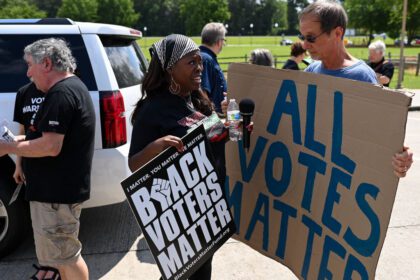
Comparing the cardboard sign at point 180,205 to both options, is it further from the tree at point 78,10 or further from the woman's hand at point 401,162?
the tree at point 78,10

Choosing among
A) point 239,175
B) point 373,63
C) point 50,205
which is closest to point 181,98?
point 239,175

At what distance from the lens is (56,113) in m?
2.32

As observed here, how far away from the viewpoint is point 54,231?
254cm

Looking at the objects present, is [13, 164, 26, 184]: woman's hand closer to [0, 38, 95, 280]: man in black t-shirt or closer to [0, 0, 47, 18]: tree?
[0, 38, 95, 280]: man in black t-shirt

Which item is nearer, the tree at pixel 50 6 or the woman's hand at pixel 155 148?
the woman's hand at pixel 155 148

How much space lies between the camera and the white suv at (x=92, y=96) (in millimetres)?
3244

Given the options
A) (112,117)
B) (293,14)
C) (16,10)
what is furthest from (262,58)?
(293,14)

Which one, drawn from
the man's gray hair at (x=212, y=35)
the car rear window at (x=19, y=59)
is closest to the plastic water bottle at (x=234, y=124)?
the car rear window at (x=19, y=59)

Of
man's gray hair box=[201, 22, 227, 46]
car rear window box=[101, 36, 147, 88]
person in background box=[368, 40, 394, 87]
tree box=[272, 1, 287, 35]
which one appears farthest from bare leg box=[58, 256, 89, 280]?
tree box=[272, 1, 287, 35]

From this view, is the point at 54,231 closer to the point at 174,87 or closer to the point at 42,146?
the point at 42,146

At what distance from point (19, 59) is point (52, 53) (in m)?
1.12

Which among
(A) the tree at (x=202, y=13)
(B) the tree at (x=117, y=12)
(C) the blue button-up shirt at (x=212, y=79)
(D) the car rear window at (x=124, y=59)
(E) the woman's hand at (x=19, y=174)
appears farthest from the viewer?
(B) the tree at (x=117, y=12)

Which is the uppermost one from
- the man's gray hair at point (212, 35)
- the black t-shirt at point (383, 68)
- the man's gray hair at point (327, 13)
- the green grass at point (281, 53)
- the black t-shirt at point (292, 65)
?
the man's gray hair at point (327, 13)

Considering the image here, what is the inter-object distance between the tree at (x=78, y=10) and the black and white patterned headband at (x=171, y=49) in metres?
106
